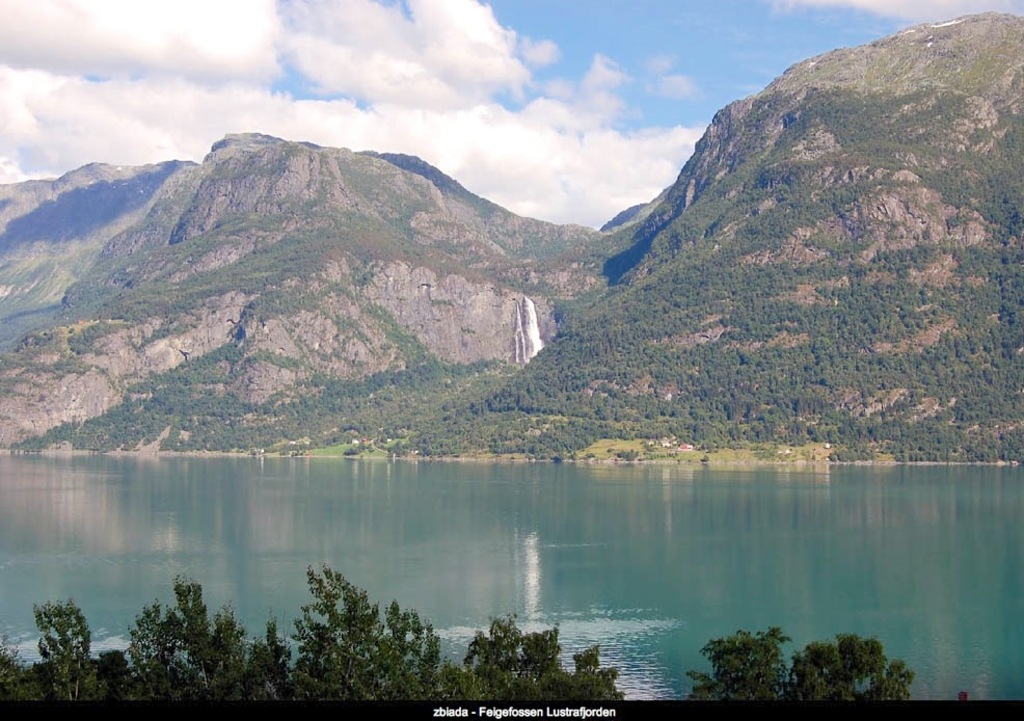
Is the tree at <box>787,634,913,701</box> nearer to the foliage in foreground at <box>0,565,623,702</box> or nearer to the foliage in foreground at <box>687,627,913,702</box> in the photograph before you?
the foliage in foreground at <box>687,627,913,702</box>

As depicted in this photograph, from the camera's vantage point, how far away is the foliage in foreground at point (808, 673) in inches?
1921

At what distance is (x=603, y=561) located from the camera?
121m

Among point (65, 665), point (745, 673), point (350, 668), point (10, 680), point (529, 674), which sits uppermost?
point (65, 665)

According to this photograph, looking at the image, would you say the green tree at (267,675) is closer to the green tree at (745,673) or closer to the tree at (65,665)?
the tree at (65,665)

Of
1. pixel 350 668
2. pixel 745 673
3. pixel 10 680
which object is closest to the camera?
pixel 10 680

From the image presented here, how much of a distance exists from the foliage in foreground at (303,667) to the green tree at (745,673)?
4.38 meters

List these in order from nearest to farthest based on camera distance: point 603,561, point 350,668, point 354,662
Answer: point 350,668 < point 354,662 < point 603,561

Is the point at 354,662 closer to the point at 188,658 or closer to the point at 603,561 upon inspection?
the point at 188,658

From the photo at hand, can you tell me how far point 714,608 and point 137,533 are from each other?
72.3 m

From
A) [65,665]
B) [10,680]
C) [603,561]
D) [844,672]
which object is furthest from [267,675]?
[603,561]

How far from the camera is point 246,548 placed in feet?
429

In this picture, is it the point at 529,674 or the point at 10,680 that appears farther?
the point at 529,674

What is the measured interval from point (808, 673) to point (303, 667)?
20153 millimetres

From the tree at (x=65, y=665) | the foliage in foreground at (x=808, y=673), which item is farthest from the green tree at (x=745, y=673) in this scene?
the tree at (x=65, y=665)
